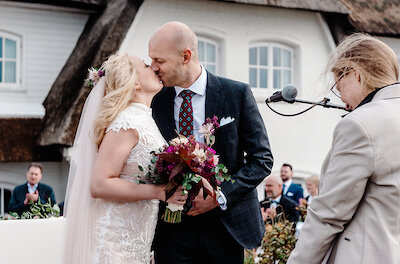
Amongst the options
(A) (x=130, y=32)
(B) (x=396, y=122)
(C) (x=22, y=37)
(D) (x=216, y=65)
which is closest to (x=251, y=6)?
(D) (x=216, y=65)

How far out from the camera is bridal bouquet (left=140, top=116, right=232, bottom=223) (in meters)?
3.87

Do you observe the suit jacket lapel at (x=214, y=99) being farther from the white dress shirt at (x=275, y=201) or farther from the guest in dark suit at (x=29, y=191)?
the guest in dark suit at (x=29, y=191)

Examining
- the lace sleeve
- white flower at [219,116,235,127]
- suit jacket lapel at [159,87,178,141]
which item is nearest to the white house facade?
suit jacket lapel at [159,87,178,141]

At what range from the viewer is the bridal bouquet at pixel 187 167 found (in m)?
3.87

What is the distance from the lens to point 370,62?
10.9 feet

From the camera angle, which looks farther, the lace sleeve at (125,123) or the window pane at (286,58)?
the window pane at (286,58)

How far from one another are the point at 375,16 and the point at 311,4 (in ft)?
7.34

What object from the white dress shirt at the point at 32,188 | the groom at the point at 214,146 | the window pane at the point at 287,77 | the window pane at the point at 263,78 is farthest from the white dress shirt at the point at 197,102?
the window pane at the point at 287,77

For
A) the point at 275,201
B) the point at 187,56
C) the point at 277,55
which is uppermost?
the point at 277,55

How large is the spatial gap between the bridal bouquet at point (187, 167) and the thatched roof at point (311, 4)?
1144cm

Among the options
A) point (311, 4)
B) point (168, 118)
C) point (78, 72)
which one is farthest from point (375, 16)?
point (168, 118)

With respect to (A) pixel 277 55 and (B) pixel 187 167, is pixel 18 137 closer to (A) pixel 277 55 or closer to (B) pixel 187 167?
(A) pixel 277 55

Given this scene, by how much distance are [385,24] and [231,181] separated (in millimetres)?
13718

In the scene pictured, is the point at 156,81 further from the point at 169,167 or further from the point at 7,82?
the point at 7,82
